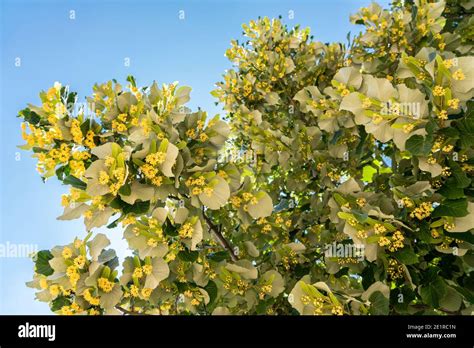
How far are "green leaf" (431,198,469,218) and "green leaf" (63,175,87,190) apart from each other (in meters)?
2.09

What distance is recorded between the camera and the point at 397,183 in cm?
271

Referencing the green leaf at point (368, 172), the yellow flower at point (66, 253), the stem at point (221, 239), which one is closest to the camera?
the yellow flower at point (66, 253)

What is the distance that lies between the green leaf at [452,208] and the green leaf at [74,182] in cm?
209

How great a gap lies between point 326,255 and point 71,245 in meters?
1.79

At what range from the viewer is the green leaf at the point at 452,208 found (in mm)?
2297

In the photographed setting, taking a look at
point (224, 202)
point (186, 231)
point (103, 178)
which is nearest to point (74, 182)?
point (103, 178)

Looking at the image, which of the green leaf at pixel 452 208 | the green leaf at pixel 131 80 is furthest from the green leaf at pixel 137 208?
the green leaf at pixel 452 208

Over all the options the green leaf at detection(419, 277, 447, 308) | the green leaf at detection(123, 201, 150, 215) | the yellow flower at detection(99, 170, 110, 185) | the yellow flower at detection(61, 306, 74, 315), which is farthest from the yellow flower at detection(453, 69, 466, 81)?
the yellow flower at detection(61, 306, 74, 315)

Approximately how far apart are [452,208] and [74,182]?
220 cm

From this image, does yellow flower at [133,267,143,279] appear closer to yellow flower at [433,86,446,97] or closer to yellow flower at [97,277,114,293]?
yellow flower at [97,277,114,293]

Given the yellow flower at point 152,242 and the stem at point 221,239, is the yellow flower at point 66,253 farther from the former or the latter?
the stem at point 221,239

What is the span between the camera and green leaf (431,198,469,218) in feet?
7.54
